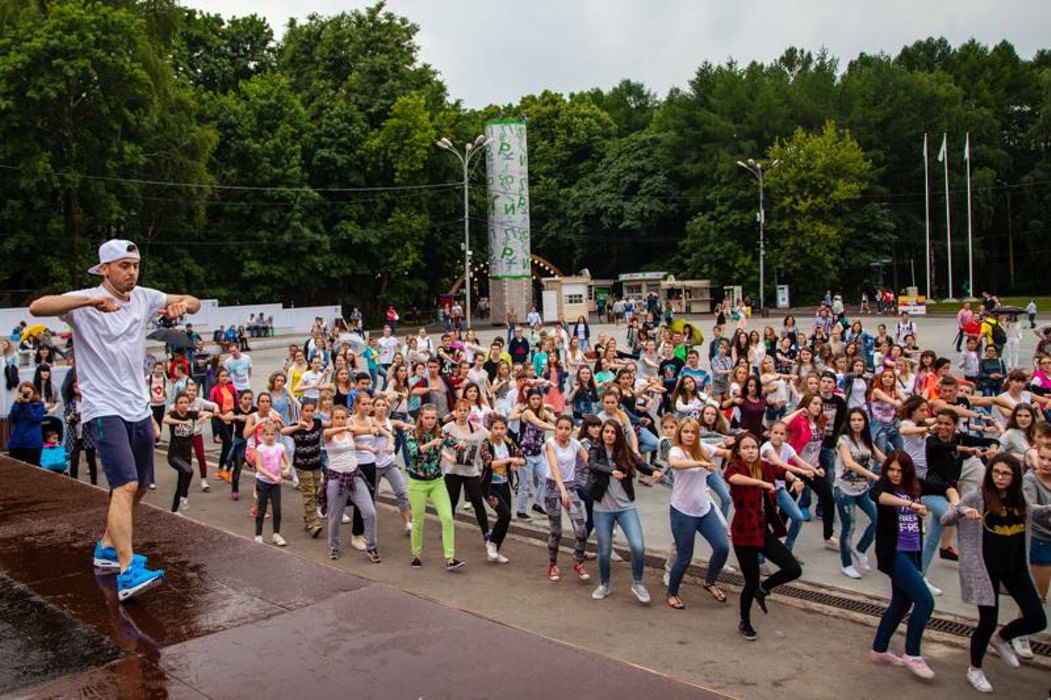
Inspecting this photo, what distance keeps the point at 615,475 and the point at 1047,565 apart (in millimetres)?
3334

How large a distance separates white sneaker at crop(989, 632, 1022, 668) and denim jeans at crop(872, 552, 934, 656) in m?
0.67

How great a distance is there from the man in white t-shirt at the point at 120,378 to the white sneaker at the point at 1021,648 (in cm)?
593

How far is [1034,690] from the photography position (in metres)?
5.84

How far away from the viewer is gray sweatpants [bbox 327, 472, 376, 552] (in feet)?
29.2

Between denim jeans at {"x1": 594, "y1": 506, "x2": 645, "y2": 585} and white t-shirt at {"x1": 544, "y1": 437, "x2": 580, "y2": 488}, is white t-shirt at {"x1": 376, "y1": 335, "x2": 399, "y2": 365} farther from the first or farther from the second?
denim jeans at {"x1": 594, "y1": 506, "x2": 645, "y2": 585}

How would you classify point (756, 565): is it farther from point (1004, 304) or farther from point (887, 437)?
point (1004, 304)

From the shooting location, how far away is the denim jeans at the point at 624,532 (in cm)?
759

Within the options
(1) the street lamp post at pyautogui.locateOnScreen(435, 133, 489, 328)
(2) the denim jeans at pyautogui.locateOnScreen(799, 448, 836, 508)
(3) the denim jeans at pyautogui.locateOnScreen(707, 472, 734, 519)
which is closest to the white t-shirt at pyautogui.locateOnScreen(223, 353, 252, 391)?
(3) the denim jeans at pyautogui.locateOnScreen(707, 472, 734, 519)

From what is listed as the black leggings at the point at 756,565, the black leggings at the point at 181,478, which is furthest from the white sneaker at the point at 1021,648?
the black leggings at the point at 181,478

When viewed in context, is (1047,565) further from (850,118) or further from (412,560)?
(850,118)

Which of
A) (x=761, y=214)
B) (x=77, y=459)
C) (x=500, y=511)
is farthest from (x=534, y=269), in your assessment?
(x=500, y=511)

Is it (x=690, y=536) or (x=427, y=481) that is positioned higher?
(x=427, y=481)

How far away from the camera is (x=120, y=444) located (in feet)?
16.0

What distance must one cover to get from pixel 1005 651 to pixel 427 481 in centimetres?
513
